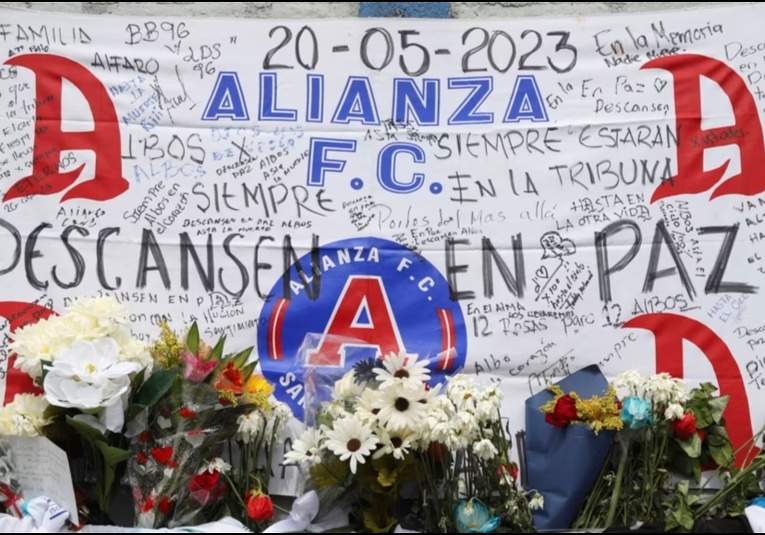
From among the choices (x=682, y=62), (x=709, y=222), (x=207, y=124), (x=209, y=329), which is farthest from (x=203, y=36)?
(x=709, y=222)

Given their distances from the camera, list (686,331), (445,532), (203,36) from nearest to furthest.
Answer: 1. (445,532)
2. (686,331)
3. (203,36)

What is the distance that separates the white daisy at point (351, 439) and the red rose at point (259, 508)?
0.89ft

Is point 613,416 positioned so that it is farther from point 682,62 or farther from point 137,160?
point 137,160

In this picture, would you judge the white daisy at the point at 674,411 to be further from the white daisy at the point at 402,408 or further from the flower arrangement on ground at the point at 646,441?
the white daisy at the point at 402,408

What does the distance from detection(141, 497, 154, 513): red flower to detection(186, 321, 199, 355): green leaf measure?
1.34ft

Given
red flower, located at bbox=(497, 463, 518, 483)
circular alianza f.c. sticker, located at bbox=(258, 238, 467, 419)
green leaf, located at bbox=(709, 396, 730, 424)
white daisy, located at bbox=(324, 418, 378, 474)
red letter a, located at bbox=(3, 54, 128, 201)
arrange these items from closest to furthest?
1. white daisy, located at bbox=(324, 418, 378, 474)
2. red flower, located at bbox=(497, 463, 518, 483)
3. green leaf, located at bbox=(709, 396, 730, 424)
4. circular alianza f.c. sticker, located at bbox=(258, 238, 467, 419)
5. red letter a, located at bbox=(3, 54, 128, 201)

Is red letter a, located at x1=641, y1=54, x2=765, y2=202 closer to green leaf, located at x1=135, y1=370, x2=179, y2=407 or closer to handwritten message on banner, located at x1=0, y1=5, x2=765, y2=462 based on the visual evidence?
handwritten message on banner, located at x1=0, y1=5, x2=765, y2=462

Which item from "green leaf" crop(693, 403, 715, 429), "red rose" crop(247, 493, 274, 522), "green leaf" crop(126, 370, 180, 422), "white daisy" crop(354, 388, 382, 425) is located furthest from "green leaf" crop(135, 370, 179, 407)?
"green leaf" crop(693, 403, 715, 429)

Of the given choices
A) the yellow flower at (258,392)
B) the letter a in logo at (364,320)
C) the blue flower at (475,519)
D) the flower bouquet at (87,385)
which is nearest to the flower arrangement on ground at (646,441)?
the blue flower at (475,519)

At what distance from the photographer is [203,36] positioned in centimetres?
269

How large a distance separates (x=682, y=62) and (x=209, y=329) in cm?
166

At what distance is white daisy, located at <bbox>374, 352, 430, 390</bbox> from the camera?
2.20m

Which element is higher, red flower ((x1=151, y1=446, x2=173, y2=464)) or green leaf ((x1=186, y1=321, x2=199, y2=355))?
green leaf ((x1=186, y1=321, x2=199, y2=355))

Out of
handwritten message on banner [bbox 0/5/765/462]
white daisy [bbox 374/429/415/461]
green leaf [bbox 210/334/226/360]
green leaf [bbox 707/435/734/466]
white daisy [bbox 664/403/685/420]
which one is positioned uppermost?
handwritten message on banner [bbox 0/5/765/462]
